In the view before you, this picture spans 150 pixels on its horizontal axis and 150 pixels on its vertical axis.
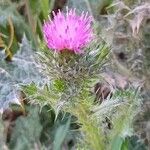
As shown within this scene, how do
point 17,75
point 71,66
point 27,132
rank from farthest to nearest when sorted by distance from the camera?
point 27,132 → point 17,75 → point 71,66

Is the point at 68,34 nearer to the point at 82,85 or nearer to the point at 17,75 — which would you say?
the point at 82,85

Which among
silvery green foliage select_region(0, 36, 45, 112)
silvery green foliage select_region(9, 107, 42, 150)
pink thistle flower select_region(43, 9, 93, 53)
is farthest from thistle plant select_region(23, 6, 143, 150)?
silvery green foliage select_region(9, 107, 42, 150)

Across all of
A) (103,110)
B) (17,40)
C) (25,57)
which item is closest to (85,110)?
(103,110)

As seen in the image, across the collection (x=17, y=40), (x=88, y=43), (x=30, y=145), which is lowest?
(x=30, y=145)

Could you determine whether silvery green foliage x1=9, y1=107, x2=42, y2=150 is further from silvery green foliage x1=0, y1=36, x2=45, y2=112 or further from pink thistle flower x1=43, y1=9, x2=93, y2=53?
pink thistle flower x1=43, y1=9, x2=93, y2=53

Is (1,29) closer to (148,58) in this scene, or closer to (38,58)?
(148,58)

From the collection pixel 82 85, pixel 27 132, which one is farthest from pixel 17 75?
pixel 82 85
